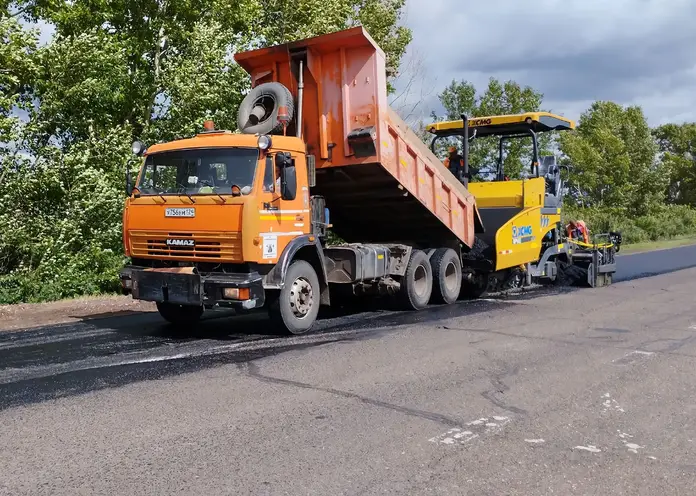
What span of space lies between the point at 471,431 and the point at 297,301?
411 cm

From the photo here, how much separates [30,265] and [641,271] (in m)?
15.1

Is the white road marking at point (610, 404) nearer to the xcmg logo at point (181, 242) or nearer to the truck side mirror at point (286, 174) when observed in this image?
the truck side mirror at point (286, 174)

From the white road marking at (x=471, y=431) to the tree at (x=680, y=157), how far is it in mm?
70665

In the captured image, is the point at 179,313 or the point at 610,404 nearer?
the point at 610,404

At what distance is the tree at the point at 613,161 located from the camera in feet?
126

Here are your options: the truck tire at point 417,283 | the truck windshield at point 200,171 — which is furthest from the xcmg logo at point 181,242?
the truck tire at point 417,283

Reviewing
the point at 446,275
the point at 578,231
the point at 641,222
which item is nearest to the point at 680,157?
the point at 641,222

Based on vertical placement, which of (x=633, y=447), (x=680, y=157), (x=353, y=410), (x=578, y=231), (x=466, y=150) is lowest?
(x=633, y=447)

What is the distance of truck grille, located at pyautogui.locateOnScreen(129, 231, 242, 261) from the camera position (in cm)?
776

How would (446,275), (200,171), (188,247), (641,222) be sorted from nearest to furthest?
(188,247), (200,171), (446,275), (641,222)

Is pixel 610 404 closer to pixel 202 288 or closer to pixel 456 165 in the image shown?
pixel 202 288

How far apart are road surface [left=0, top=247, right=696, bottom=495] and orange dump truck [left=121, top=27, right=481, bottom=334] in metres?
0.72

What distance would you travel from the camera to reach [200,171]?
8.25 metres

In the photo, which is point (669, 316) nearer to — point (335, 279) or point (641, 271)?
point (335, 279)
